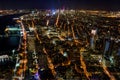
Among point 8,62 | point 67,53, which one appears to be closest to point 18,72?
point 8,62

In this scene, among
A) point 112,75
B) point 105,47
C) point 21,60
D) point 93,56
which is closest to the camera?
point 112,75

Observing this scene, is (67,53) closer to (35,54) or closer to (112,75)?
(35,54)

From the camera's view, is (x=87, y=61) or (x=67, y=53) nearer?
→ (x=87, y=61)

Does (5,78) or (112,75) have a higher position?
(5,78)

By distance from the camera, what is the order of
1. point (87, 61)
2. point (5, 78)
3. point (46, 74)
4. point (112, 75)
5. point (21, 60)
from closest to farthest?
point (5, 78) < point (46, 74) < point (112, 75) < point (21, 60) < point (87, 61)

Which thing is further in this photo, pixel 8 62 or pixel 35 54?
pixel 35 54

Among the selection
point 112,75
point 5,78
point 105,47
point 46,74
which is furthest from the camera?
point 105,47

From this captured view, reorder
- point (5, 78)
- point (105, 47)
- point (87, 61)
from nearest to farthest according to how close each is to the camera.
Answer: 1. point (5, 78)
2. point (87, 61)
3. point (105, 47)

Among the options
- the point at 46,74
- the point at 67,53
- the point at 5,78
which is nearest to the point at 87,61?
the point at 67,53

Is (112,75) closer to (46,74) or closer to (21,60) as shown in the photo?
(46,74)
